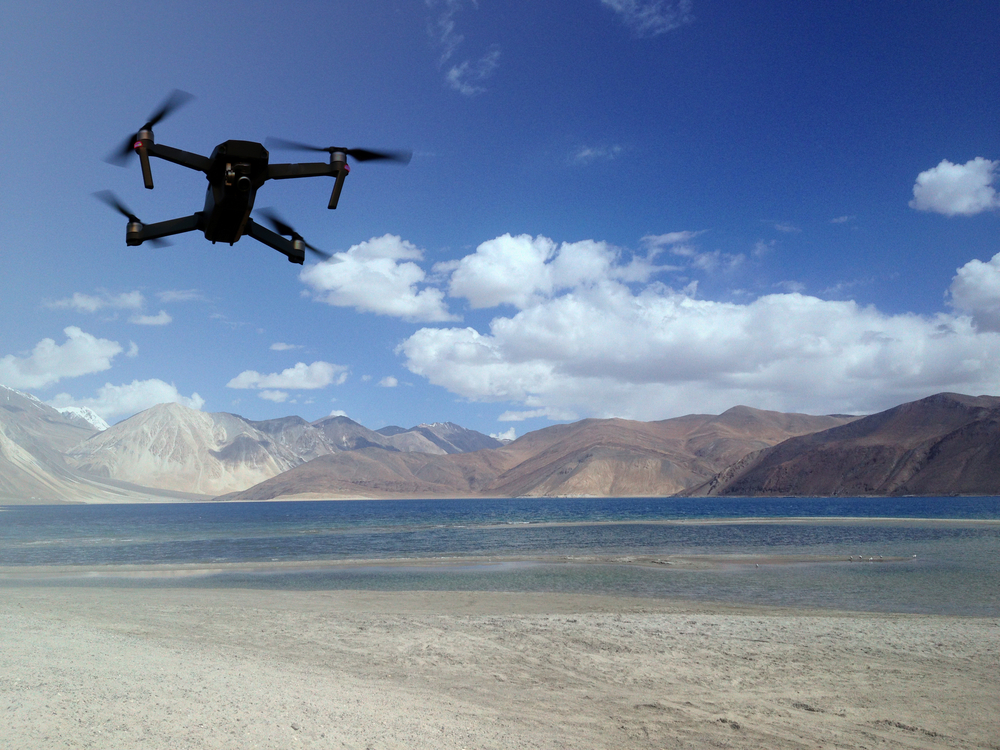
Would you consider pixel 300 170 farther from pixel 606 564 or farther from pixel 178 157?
pixel 606 564

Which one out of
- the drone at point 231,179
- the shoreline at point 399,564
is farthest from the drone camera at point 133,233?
the shoreline at point 399,564

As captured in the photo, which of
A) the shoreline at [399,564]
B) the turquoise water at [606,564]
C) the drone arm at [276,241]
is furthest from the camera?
the shoreline at [399,564]

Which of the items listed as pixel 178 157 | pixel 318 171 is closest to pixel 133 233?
pixel 178 157

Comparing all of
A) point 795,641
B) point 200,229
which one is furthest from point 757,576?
point 200,229

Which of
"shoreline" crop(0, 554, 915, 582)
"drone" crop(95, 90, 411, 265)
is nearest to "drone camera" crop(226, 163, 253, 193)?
"drone" crop(95, 90, 411, 265)

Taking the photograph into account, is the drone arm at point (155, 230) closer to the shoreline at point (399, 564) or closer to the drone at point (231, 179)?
the drone at point (231, 179)

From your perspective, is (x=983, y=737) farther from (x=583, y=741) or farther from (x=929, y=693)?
(x=583, y=741)

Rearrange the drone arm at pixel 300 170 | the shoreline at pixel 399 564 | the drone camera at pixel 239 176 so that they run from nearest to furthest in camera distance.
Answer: the drone camera at pixel 239 176 → the drone arm at pixel 300 170 → the shoreline at pixel 399 564

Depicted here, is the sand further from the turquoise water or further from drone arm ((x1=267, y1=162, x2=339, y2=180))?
drone arm ((x1=267, y1=162, x2=339, y2=180))
